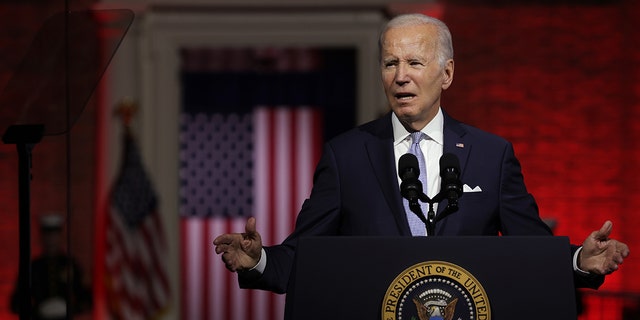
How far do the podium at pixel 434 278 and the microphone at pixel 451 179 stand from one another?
145 millimetres

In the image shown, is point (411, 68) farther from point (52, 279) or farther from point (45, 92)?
point (52, 279)

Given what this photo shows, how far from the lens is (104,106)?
8430mm

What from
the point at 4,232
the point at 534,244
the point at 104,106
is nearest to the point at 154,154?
the point at 104,106

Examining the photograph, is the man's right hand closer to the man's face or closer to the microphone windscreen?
the microphone windscreen

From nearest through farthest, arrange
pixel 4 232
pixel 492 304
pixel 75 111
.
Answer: pixel 492 304 → pixel 75 111 → pixel 4 232

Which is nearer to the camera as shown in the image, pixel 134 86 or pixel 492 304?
pixel 492 304

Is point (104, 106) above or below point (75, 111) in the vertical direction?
above

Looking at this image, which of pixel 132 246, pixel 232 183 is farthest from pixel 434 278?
pixel 232 183

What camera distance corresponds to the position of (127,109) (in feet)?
27.3

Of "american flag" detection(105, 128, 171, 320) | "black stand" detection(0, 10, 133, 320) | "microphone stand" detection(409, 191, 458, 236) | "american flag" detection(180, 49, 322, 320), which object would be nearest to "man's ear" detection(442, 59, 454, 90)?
A: "microphone stand" detection(409, 191, 458, 236)

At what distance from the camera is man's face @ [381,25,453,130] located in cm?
265

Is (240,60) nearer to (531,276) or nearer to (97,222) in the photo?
(97,222)

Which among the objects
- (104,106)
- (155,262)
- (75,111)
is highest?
(104,106)

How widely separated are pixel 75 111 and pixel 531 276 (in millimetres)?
1203
